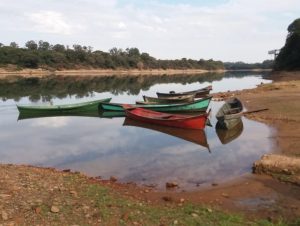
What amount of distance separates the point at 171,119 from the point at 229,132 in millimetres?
3242

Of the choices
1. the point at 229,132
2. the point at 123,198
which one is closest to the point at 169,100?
the point at 229,132

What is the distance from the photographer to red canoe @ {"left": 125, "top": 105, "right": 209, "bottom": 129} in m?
21.6

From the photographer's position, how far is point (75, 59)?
126125 mm

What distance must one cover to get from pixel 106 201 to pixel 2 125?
18294mm

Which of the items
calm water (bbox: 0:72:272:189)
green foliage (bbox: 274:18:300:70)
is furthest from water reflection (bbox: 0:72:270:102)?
calm water (bbox: 0:72:272:189)

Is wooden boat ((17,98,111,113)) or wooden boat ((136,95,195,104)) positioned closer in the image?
wooden boat ((17,98,111,113))

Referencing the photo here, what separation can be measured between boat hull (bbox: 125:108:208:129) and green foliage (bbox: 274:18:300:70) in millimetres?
62638

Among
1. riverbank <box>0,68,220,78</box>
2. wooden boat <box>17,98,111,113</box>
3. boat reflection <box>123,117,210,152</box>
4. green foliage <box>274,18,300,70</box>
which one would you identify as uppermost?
green foliage <box>274,18,300,70</box>

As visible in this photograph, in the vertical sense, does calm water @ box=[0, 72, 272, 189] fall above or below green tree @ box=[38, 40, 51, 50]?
below

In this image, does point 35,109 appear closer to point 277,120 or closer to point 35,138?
point 35,138

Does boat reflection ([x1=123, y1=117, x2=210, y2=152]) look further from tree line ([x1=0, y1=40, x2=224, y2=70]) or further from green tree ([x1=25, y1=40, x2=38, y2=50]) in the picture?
green tree ([x1=25, y1=40, x2=38, y2=50])

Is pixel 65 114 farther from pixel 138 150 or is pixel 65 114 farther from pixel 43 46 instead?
pixel 43 46

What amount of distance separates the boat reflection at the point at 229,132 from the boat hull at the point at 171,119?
3.34ft

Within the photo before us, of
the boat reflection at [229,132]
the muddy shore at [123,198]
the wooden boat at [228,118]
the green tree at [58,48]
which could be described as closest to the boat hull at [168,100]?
the wooden boat at [228,118]
